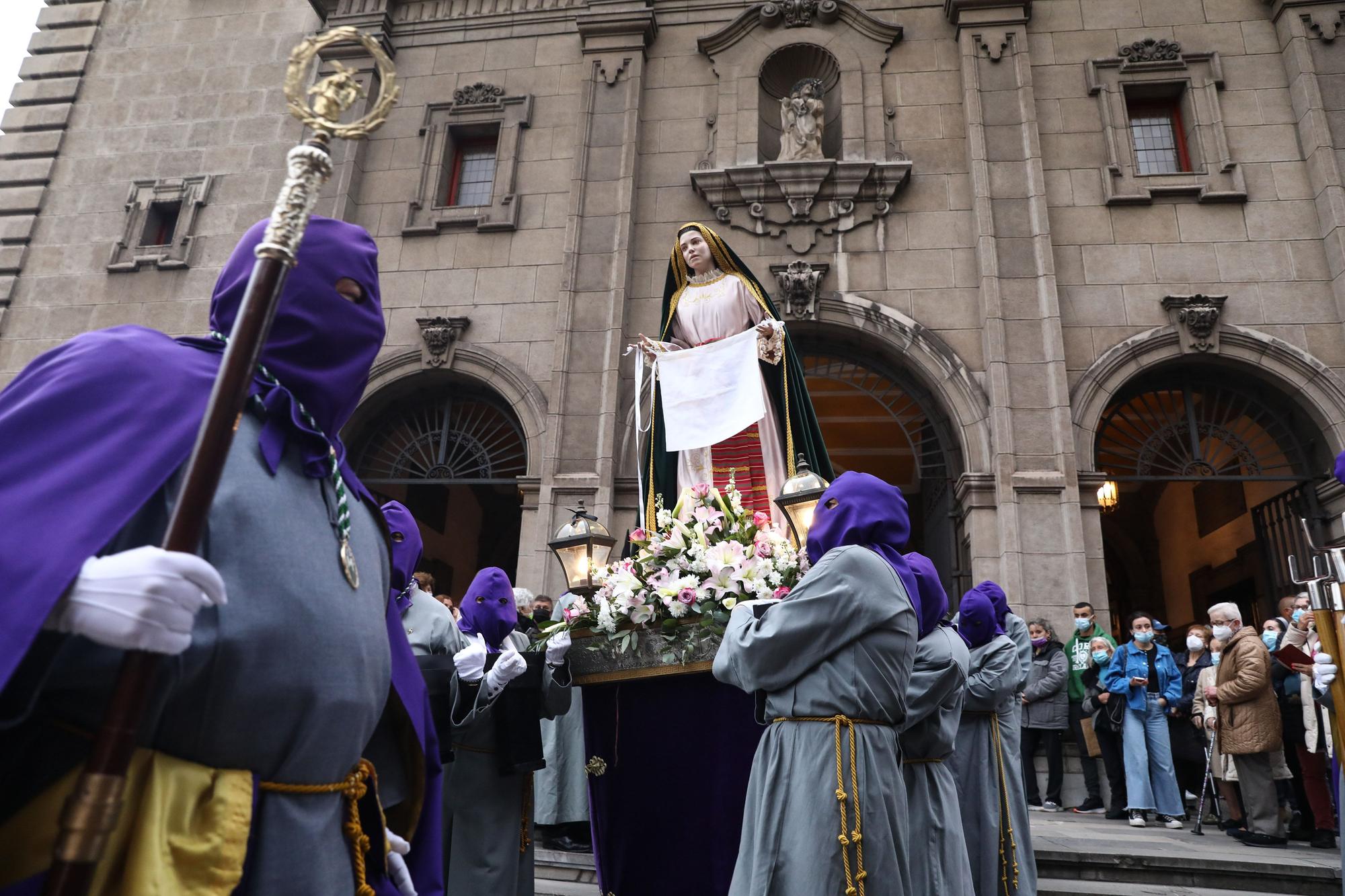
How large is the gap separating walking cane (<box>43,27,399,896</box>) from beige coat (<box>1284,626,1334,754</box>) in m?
7.34

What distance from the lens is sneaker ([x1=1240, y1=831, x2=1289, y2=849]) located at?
24.7ft

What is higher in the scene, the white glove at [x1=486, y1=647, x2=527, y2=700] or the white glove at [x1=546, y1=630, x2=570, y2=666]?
the white glove at [x1=546, y1=630, x2=570, y2=666]

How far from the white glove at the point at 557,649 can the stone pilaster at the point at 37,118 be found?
13.8 metres

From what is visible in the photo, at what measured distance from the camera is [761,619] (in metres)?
3.70

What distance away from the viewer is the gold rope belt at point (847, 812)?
3398mm

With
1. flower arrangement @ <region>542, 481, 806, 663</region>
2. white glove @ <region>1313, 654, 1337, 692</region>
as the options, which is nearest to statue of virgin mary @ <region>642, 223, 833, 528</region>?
flower arrangement @ <region>542, 481, 806, 663</region>

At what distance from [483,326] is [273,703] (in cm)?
1162

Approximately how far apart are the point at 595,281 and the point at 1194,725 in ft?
28.5

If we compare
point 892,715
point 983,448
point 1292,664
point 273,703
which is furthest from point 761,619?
point 983,448

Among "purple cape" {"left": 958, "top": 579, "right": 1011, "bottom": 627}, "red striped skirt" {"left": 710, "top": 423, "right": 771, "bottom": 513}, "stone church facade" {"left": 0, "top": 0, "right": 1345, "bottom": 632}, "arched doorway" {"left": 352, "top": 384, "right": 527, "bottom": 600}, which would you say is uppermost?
"stone church facade" {"left": 0, "top": 0, "right": 1345, "bottom": 632}

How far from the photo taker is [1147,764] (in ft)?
28.9

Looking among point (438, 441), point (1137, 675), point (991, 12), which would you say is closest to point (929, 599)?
point (1137, 675)

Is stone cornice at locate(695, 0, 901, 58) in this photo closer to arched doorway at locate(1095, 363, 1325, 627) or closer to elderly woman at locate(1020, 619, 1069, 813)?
arched doorway at locate(1095, 363, 1325, 627)

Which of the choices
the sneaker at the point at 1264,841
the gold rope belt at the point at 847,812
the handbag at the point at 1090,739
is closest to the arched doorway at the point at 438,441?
the handbag at the point at 1090,739
